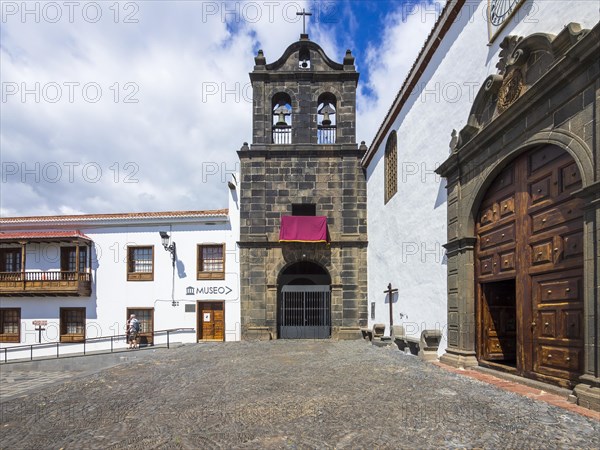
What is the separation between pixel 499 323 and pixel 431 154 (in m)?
3.75

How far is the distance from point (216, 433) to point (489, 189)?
18.0ft

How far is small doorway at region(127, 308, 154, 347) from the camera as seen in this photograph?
1512cm

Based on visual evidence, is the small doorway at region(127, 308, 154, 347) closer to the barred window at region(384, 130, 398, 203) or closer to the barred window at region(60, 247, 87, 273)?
the barred window at region(60, 247, 87, 273)

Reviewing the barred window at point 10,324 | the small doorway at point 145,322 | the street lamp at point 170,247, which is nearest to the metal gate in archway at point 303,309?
the street lamp at point 170,247

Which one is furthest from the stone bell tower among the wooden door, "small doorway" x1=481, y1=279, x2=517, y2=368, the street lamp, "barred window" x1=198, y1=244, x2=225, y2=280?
the wooden door

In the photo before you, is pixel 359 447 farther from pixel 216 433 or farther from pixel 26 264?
pixel 26 264

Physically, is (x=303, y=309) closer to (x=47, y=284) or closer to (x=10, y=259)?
(x=47, y=284)

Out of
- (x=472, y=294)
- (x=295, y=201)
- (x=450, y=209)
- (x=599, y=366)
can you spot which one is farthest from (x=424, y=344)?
(x=295, y=201)

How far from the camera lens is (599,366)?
4.34 metres

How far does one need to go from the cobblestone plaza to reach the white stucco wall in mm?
1957

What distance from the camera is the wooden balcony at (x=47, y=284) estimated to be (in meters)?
15.5

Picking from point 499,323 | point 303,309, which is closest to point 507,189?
point 499,323

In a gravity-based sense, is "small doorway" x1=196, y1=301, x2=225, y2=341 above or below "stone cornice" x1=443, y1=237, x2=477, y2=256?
below

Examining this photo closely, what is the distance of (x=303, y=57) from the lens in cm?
1617
